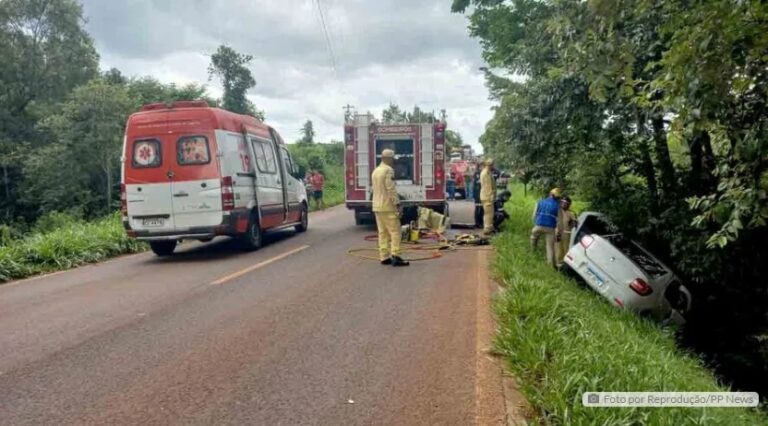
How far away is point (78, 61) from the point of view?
3095cm

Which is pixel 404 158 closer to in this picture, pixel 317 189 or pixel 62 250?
pixel 62 250

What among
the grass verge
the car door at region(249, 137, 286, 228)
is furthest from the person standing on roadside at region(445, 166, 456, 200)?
the grass verge

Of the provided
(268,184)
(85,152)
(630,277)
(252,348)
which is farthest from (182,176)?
(85,152)

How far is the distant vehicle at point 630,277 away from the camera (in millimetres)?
7473

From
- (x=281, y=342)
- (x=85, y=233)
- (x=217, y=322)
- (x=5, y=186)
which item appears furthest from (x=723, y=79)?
(x=5, y=186)

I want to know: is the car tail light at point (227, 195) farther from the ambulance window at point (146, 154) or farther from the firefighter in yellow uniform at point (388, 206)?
the firefighter in yellow uniform at point (388, 206)

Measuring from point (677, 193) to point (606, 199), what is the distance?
1.26 m

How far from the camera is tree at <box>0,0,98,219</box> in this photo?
2809 cm

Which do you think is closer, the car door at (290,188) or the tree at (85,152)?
the car door at (290,188)

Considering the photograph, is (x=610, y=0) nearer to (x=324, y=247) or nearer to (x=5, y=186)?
(x=324, y=247)

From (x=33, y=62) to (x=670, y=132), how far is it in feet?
106

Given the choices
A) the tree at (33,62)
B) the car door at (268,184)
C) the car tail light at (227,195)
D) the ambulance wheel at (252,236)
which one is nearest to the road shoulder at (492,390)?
the car tail light at (227,195)

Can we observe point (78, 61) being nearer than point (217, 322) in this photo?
No

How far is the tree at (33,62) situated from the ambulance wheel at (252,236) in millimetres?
21308
